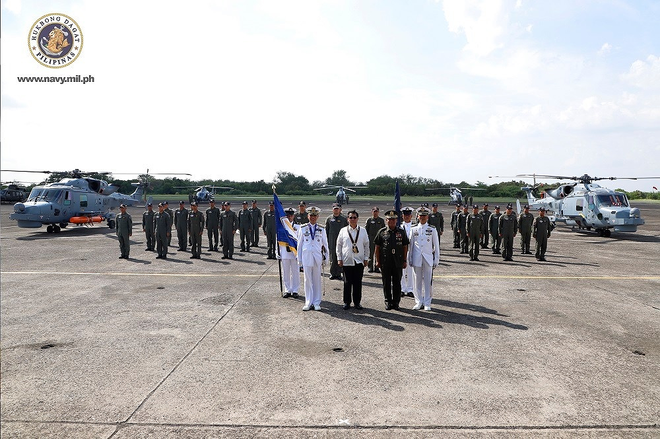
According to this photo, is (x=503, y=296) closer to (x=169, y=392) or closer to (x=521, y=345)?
(x=521, y=345)

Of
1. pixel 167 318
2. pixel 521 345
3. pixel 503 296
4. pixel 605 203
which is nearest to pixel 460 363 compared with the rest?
pixel 521 345

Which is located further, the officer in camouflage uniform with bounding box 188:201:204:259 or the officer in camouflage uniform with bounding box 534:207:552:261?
the officer in camouflage uniform with bounding box 188:201:204:259

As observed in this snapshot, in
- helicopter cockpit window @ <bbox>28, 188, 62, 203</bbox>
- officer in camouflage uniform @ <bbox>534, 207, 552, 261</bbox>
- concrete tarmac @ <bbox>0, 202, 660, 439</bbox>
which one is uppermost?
helicopter cockpit window @ <bbox>28, 188, 62, 203</bbox>

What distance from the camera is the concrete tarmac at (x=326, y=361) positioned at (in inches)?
149

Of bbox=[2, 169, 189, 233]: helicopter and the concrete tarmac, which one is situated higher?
bbox=[2, 169, 189, 233]: helicopter

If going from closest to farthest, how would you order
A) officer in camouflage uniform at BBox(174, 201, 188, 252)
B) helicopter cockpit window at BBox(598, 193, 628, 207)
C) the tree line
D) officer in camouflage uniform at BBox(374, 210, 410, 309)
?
officer in camouflage uniform at BBox(374, 210, 410, 309) → officer in camouflage uniform at BBox(174, 201, 188, 252) → helicopter cockpit window at BBox(598, 193, 628, 207) → the tree line

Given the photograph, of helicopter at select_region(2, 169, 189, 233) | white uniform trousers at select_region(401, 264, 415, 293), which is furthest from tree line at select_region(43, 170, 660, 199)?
white uniform trousers at select_region(401, 264, 415, 293)

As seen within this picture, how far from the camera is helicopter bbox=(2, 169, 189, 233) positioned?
1883 centimetres

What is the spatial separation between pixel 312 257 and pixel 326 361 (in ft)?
8.91

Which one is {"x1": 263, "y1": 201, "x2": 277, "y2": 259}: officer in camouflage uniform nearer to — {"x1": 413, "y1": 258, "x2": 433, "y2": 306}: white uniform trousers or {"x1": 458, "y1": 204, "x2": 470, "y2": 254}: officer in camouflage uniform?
{"x1": 458, "y1": 204, "x2": 470, "y2": 254}: officer in camouflage uniform

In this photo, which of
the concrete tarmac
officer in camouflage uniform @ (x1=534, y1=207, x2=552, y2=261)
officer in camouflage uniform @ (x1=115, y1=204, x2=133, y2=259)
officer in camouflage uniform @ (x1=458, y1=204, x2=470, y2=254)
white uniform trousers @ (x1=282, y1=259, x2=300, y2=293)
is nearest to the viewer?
the concrete tarmac

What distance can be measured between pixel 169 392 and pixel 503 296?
629 cm

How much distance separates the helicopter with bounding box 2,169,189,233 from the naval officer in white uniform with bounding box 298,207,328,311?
Answer: 16.3 meters

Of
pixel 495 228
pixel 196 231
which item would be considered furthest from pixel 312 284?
pixel 495 228
